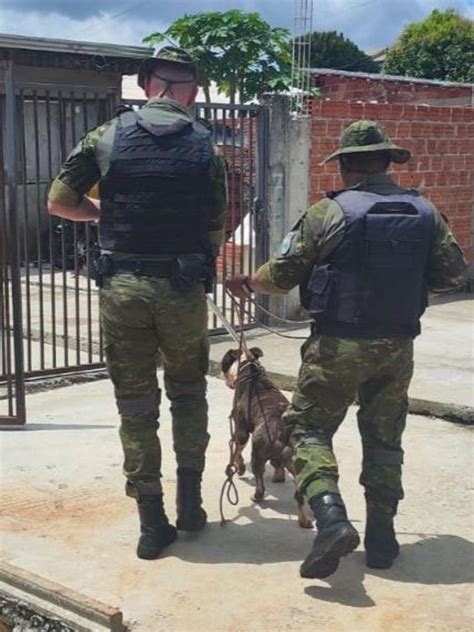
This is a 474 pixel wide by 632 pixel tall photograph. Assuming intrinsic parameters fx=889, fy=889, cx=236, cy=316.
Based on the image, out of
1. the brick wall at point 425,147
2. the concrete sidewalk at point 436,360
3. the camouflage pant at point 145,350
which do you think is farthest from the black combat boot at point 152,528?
the brick wall at point 425,147

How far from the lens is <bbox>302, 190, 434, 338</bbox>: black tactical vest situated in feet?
10.5

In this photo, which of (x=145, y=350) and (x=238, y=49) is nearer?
(x=145, y=350)

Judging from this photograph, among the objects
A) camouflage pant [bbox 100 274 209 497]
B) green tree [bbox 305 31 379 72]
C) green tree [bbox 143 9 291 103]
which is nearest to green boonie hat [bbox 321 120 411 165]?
camouflage pant [bbox 100 274 209 497]

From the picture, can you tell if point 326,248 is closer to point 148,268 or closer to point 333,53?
point 148,268

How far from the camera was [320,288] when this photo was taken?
325 centimetres

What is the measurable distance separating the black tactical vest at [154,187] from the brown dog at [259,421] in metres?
0.87

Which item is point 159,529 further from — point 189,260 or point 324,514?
point 189,260

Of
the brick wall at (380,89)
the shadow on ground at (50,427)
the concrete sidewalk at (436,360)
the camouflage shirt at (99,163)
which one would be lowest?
the shadow on ground at (50,427)

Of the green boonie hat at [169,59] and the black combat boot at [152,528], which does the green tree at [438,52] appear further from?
the black combat boot at [152,528]

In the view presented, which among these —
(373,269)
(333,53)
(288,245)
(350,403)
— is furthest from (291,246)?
(333,53)

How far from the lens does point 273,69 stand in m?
15.7

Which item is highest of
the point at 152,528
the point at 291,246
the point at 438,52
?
the point at 438,52

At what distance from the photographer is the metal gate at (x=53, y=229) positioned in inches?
206

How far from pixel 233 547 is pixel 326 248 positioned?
1315 millimetres
